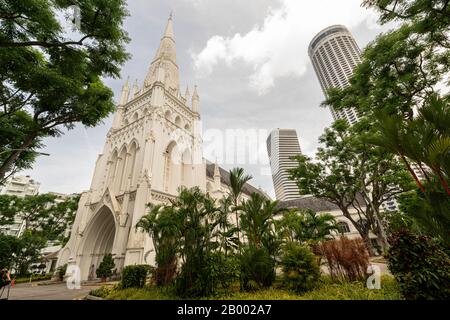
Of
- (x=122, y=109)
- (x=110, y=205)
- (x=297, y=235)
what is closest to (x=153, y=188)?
(x=110, y=205)

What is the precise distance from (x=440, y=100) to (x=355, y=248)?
491 centimetres

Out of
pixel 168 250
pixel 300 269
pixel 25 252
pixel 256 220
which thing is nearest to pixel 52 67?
pixel 168 250

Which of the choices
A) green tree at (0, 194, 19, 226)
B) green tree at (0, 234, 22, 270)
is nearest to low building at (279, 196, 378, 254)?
green tree at (0, 234, 22, 270)

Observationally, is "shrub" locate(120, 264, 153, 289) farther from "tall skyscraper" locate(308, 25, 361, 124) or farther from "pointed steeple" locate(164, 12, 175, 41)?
"pointed steeple" locate(164, 12, 175, 41)

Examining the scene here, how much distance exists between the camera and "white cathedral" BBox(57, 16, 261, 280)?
1502 centimetres

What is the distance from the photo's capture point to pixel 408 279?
11.5 feet

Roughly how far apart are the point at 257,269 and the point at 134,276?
5.61 m

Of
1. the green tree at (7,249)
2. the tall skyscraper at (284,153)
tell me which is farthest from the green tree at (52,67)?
the tall skyscraper at (284,153)

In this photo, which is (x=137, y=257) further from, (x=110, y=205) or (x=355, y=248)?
(x=355, y=248)

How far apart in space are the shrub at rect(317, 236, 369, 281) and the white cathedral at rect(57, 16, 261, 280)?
1155 centimetres

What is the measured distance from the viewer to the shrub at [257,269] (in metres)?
6.17

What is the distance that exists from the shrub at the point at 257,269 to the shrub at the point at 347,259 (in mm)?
2201

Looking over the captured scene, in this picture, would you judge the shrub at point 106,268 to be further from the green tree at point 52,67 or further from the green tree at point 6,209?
the green tree at point 6,209
